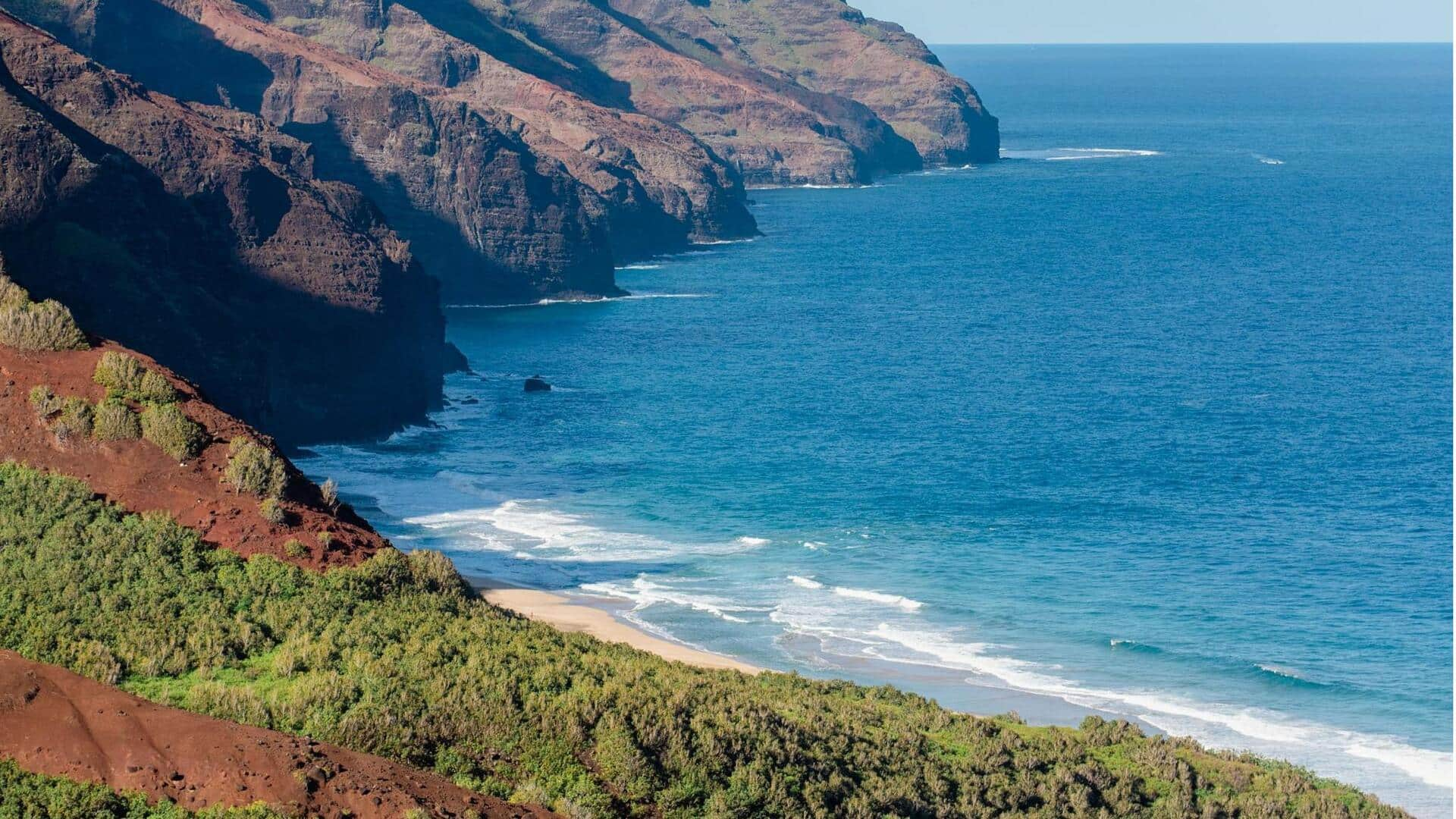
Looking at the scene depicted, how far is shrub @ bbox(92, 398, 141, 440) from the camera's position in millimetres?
35812

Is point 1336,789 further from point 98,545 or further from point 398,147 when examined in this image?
point 398,147

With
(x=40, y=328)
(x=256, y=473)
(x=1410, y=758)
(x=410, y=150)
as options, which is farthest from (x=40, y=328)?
(x=410, y=150)

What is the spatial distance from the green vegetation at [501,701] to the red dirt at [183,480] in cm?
52

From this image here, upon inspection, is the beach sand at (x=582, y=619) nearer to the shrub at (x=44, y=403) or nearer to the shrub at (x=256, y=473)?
the shrub at (x=256, y=473)

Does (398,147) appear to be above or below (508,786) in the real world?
above

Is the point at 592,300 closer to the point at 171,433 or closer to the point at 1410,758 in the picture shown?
the point at 1410,758

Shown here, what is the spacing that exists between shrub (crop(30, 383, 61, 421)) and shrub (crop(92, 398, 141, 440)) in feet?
3.14

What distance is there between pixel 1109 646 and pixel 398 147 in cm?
9866

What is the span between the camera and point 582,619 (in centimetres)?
5959

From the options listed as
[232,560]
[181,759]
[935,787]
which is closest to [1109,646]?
[935,787]

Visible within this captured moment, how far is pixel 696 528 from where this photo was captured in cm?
7806

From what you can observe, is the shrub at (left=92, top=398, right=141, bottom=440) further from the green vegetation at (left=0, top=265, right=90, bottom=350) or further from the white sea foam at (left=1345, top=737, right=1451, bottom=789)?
the white sea foam at (left=1345, top=737, right=1451, bottom=789)

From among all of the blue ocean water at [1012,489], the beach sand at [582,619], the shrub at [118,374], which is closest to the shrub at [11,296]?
the shrub at [118,374]

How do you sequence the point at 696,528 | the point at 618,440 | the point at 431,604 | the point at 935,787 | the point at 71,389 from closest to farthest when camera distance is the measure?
1. the point at 935,787
2. the point at 431,604
3. the point at 71,389
4. the point at 696,528
5. the point at 618,440
